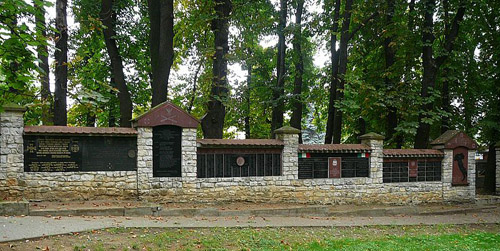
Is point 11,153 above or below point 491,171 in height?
above

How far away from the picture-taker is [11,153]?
9.92 m

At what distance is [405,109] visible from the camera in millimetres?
15867

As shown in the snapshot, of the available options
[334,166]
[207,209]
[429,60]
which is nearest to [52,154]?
[207,209]

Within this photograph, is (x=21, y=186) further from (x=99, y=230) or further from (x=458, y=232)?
(x=458, y=232)

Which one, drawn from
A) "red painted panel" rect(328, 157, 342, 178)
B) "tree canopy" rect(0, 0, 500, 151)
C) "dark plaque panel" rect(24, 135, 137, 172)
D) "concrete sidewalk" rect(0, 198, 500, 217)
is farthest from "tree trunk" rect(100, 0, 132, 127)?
"red painted panel" rect(328, 157, 342, 178)

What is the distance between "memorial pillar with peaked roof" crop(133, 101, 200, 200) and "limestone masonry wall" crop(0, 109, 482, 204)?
27 millimetres

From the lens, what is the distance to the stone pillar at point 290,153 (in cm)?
1265

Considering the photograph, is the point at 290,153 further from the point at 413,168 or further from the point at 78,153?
the point at 78,153

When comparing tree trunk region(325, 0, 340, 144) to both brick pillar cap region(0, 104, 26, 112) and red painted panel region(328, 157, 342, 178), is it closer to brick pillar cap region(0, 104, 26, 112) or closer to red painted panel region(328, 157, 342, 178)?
red painted panel region(328, 157, 342, 178)

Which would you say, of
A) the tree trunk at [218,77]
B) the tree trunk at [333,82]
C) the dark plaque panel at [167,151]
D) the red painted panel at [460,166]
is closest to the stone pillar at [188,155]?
the dark plaque panel at [167,151]

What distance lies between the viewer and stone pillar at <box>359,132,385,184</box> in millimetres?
13766

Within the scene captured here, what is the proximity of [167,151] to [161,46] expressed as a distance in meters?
3.71

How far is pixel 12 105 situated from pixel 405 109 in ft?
42.8

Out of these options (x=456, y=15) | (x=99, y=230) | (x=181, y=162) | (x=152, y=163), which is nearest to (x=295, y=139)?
(x=181, y=162)
